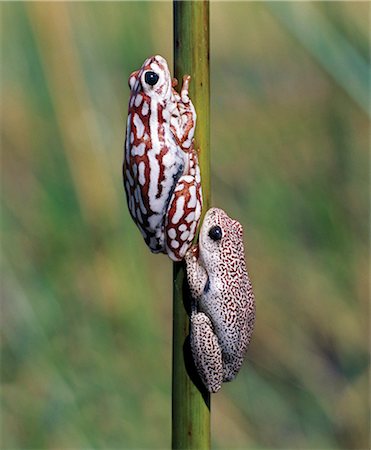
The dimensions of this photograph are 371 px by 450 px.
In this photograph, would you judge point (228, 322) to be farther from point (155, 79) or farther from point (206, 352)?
point (155, 79)

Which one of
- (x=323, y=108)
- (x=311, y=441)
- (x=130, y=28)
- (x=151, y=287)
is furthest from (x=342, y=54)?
(x=311, y=441)

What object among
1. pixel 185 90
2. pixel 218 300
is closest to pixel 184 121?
pixel 185 90

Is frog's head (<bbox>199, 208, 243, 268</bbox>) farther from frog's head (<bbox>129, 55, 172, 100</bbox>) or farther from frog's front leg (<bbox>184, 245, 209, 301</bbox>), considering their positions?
frog's head (<bbox>129, 55, 172, 100</bbox>)

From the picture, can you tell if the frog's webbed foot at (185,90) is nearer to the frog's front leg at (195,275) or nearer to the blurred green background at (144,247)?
the frog's front leg at (195,275)

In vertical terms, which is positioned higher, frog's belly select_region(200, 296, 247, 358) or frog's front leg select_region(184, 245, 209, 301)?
frog's front leg select_region(184, 245, 209, 301)

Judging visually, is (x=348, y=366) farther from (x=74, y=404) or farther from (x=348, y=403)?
(x=74, y=404)

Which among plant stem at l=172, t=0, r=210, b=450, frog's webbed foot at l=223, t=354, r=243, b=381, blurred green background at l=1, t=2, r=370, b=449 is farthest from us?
blurred green background at l=1, t=2, r=370, b=449

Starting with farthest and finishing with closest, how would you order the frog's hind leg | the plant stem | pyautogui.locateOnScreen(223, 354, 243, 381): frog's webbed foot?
pyautogui.locateOnScreen(223, 354, 243, 381): frog's webbed foot < the frog's hind leg < the plant stem

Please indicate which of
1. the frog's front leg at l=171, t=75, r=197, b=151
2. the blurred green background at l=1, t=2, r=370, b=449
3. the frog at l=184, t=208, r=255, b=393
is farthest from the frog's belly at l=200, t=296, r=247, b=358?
the blurred green background at l=1, t=2, r=370, b=449

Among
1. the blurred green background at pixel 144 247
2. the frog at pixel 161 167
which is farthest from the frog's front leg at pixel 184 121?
the blurred green background at pixel 144 247
